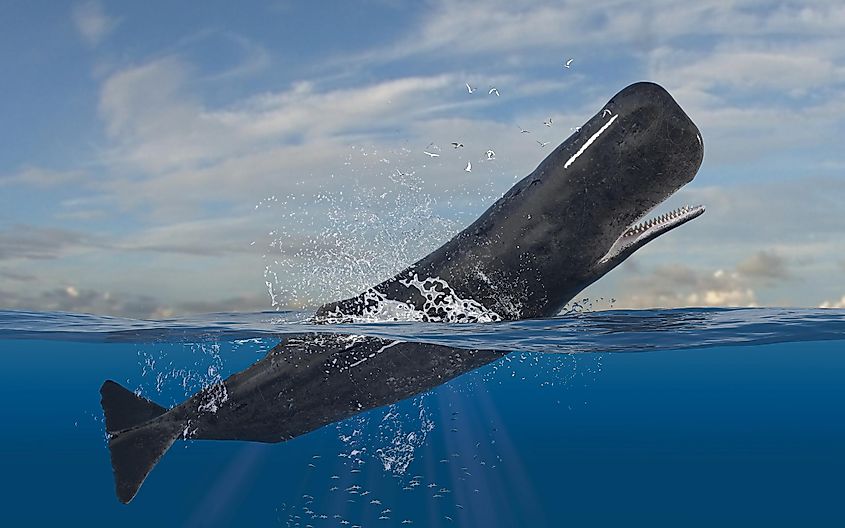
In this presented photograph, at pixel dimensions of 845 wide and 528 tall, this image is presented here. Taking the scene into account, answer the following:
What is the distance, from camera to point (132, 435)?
31.0 feet

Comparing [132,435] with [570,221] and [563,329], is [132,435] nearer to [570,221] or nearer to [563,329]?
[563,329]

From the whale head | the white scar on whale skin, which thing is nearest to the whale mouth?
the whale head

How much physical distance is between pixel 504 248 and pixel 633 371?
24.7 m

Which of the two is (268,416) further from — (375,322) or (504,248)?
(504,248)

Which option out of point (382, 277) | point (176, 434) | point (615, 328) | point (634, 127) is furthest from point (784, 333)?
point (176, 434)

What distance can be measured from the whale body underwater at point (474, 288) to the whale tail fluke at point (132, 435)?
0.5 inches

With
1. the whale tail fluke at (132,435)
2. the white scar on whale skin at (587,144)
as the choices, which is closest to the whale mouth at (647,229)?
the white scar on whale skin at (587,144)

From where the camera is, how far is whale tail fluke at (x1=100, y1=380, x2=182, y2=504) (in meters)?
9.26

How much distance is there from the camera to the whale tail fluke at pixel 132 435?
9258mm

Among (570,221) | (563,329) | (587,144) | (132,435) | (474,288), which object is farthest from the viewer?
(563,329)

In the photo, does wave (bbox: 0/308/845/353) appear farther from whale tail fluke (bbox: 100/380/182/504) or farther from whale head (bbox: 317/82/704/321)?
whale tail fluke (bbox: 100/380/182/504)

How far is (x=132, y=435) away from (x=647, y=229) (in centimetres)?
660

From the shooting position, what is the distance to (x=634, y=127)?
6.20 m

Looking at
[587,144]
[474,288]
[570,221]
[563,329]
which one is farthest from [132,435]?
[587,144]
